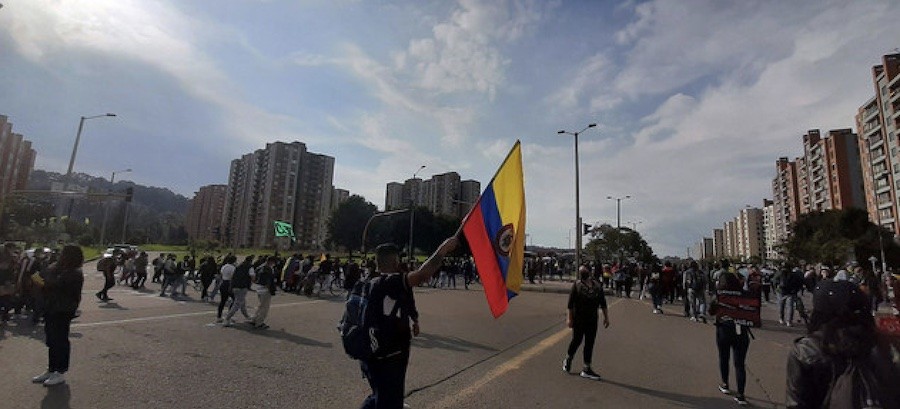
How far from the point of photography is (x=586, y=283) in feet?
23.6

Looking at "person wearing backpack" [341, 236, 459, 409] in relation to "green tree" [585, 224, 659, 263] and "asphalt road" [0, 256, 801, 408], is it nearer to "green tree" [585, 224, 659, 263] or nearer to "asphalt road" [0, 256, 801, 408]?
"asphalt road" [0, 256, 801, 408]

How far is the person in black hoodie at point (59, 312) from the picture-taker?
5.69m

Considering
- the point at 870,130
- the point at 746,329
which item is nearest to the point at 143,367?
the point at 746,329

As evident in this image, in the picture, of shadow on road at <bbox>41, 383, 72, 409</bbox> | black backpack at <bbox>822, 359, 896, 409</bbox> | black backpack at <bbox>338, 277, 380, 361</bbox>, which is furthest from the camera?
shadow on road at <bbox>41, 383, 72, 409</bbox>

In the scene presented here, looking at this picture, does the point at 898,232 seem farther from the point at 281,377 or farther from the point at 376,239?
the point at 281,377

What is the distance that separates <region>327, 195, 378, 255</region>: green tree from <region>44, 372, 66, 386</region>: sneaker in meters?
66.8

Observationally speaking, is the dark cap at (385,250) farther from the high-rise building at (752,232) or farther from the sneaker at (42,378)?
the high-rise building at (752,232)

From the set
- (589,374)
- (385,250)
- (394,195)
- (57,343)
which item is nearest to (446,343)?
(589,374)

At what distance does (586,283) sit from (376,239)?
222ft

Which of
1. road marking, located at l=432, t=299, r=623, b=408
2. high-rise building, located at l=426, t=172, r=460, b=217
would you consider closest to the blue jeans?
road marking, located at l=432, t=299, r=623, b=408

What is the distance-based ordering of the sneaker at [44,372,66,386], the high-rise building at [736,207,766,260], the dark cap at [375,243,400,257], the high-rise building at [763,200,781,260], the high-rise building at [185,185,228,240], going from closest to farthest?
the dark cap at [375,243,400,257]
the sneaker at [44,372,66,386]
the high-rise building at [185,185,228,240]
the high-rise building at [763,200,781,260]
the high-rise building at [736,207,766,260]

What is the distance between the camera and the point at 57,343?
18.8 ft

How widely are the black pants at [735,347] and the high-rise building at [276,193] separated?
92.9 metres

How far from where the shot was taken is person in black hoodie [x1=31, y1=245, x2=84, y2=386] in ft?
18.7
